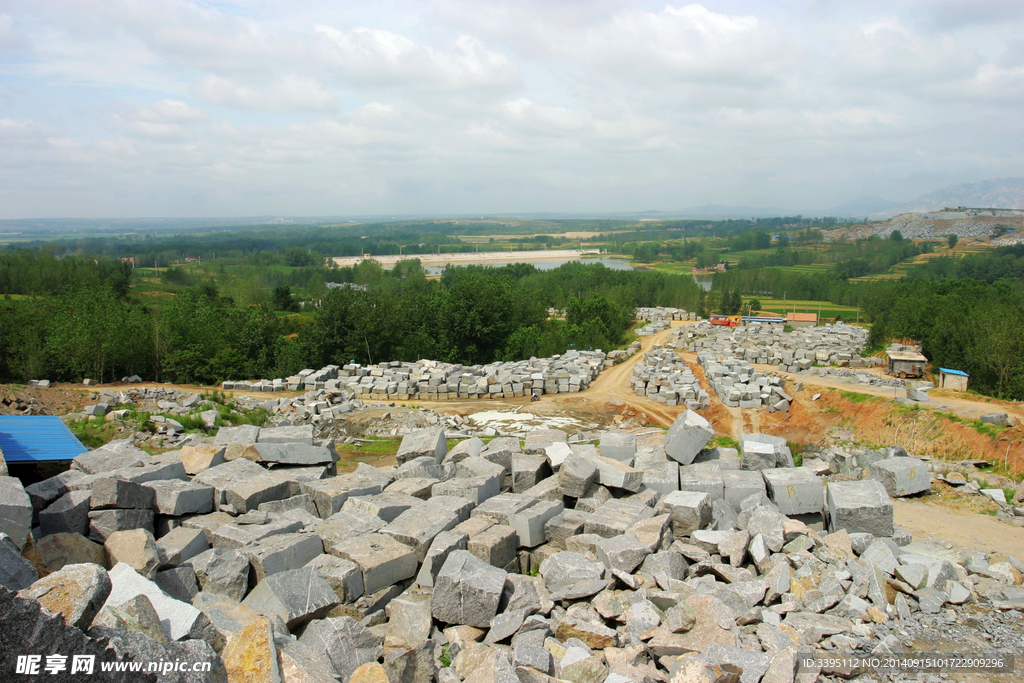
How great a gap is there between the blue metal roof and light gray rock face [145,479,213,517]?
293cm

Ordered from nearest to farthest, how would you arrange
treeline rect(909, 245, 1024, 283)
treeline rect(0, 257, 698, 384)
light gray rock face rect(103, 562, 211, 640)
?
light gray rock face rect(103, 562, 211, 640) → treeline rect(0, 257, 698, 384) → treeline rect(909, 245, 1024, 283)

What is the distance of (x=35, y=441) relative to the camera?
34.9ft

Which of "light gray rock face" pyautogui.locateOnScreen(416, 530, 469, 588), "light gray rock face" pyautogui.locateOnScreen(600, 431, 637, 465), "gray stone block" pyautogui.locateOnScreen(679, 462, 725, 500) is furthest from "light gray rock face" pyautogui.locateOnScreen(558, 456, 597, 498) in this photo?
"light gray rock face" pyautogui.locateOnScreen(416, 530, 469, 588)

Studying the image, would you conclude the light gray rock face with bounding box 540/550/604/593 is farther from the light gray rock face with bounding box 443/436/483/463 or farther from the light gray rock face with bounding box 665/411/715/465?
the light gray rock face with bounding box 443/436/483/463

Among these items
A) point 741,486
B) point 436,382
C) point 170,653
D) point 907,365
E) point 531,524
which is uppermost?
point 170,653

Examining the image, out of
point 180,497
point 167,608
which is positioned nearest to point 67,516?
point 180,497

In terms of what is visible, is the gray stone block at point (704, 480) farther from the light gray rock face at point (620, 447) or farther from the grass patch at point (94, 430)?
the grass patch at point (94, 430)

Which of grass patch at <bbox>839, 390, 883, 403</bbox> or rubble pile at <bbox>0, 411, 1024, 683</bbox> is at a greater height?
rubble pile at <bbox>0, 411, 1024, 683</bbox>

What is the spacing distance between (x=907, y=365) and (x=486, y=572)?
27545mm

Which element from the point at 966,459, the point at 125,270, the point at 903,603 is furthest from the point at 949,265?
the point at 125,270

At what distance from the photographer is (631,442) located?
37.5ft

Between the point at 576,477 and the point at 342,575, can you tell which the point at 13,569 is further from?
the point at 576,477

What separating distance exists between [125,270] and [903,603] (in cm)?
8020

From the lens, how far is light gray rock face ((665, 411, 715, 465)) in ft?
34.9
